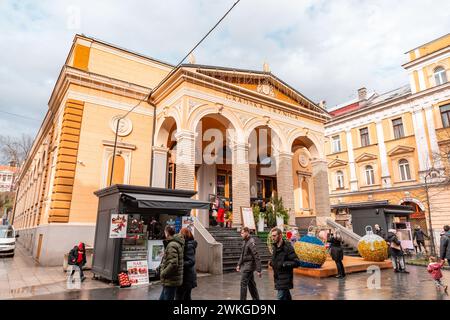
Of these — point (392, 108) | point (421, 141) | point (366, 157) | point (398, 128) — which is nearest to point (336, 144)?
point (366, 157)

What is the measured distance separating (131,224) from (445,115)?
1033 inches

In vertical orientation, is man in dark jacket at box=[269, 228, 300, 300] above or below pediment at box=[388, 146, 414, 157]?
below

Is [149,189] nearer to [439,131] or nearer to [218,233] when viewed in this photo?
[218,233]

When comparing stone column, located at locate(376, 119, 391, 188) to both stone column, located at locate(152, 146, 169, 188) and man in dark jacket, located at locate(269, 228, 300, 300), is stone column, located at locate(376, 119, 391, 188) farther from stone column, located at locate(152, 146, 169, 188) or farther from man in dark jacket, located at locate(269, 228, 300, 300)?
man in dark jacket, located at locate(269, 228, 300, 300)

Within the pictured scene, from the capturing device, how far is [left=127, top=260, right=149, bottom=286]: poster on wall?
8.59 meters

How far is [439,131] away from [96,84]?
26.1 meters

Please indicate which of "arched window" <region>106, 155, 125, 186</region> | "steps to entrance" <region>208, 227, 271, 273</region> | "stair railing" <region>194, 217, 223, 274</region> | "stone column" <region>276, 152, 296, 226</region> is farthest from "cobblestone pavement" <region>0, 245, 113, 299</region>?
"stone column" <region>276, 152, 296, 226</region>

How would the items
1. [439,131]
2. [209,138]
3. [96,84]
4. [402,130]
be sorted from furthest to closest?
[402,130]
[439,131]
[209,138]
[96,84]

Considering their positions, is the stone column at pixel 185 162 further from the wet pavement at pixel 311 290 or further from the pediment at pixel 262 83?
the wet pavement at pixel 311 290

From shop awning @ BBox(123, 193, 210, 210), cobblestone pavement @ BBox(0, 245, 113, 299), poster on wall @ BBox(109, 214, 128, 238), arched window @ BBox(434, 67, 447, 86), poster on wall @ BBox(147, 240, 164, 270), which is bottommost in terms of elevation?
cobblestone pavement @ BBox(0, 245, 113, 299)

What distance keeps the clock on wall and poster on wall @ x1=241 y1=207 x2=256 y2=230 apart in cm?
985

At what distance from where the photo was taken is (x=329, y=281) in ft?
28.7

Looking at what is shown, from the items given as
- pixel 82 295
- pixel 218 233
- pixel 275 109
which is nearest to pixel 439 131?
pixel 275 109

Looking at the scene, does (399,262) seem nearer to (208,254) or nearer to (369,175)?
(208,254)
